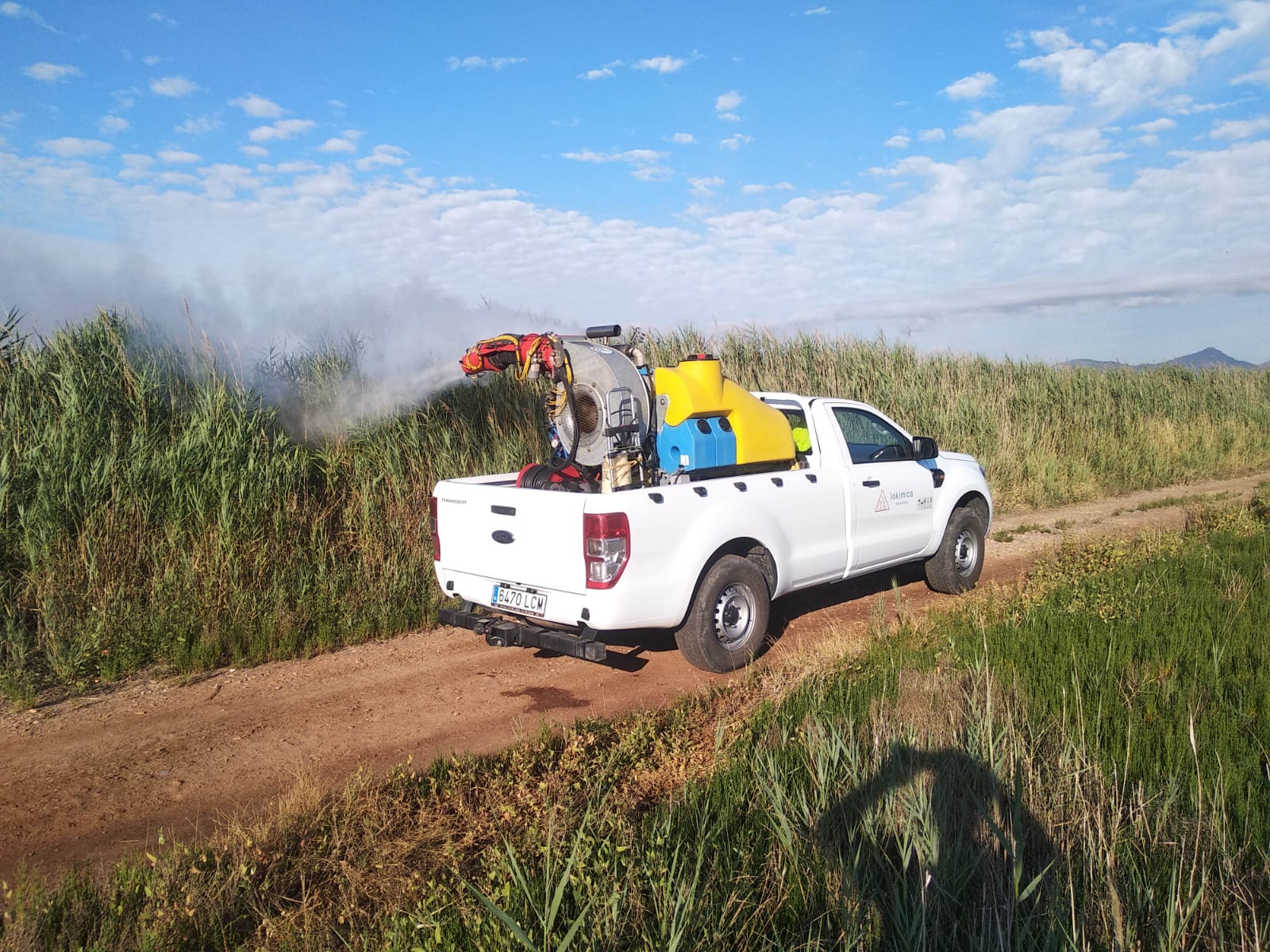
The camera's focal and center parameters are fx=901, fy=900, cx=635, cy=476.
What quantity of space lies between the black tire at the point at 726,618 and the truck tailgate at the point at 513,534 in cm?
94

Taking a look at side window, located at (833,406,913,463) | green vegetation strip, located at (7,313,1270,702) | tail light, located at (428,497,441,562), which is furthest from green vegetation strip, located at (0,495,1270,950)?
green vegetation strip, located at (7,313,1270,702)

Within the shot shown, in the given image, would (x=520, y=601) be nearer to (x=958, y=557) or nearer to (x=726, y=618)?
(x=726, y=618)

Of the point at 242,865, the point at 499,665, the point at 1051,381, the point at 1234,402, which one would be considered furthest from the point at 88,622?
the point at 1234,402

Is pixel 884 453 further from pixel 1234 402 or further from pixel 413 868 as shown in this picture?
pixel 1234 402

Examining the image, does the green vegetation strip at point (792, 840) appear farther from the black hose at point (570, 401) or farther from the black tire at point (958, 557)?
the black tire at point (958, 557)

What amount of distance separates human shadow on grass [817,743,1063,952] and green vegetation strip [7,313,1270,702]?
5.17 metres

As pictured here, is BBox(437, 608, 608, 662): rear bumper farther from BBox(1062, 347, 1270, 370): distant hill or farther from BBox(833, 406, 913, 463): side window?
BBox(1062, 347, 1270, 370): distant hill

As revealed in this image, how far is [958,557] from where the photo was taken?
8875 millimetres

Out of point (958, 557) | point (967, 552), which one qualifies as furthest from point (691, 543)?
point (967, 552)

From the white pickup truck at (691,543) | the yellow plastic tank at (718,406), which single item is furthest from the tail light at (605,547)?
the yellow plastic tank at (718,406)

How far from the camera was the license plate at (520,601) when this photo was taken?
5957 millimetres

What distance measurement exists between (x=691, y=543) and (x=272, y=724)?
2.91 m

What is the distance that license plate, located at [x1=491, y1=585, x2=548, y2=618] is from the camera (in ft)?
19.5

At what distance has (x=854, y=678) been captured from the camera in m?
5.29
